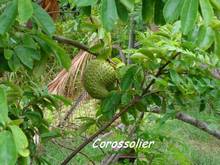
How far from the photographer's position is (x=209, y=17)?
87 centimetres

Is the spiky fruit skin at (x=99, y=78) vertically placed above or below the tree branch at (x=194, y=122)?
above

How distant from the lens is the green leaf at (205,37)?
112 cm

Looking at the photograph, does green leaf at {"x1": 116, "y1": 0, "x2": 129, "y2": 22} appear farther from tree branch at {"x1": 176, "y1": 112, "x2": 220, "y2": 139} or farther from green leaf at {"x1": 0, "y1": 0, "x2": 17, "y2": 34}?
tree branch at {"x1": 176, "y1": 112, "x2": 220, "y2": 139}

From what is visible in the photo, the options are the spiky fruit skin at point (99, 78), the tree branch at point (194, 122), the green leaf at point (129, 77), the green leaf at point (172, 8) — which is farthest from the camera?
the tree branch at point (194, 122)

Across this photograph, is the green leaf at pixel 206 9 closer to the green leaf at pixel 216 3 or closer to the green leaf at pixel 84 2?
the green leaf at pixel 216 3

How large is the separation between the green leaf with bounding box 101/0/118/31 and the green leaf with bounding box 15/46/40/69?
32 centimetres

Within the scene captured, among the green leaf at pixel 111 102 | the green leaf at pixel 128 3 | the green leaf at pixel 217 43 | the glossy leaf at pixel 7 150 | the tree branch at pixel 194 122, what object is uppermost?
the green leaf at pixel 128 3

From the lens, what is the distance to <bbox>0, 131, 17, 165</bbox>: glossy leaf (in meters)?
0.77

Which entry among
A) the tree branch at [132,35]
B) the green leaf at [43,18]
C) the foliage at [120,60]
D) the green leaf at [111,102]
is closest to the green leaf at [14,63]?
the foliage at [120,60]

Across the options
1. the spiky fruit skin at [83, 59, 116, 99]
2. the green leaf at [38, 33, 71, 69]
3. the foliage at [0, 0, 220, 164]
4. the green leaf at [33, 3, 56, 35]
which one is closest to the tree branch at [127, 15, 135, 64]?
the foliage at [0, 0, 220, 164]

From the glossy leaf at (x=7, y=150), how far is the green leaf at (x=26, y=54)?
0.40 m

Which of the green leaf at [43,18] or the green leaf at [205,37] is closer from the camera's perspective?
the green leaf at [43,18]

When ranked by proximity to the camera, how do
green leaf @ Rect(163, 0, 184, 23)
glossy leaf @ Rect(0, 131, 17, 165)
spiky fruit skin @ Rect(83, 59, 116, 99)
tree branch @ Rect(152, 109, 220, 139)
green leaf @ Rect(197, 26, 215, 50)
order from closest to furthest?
glossy leaf @ Rect(0, 131, 17, 165)
green leaf @ Rect(163, 0, 184, 23)
green leaf @ Rect(197, 26, 215, 50)
spiky fruit skin @ Rect(83, 59, 116, 99)
tree branch @ Rect(152, 109, 220, 139)

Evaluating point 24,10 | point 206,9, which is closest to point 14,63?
point 24,10
